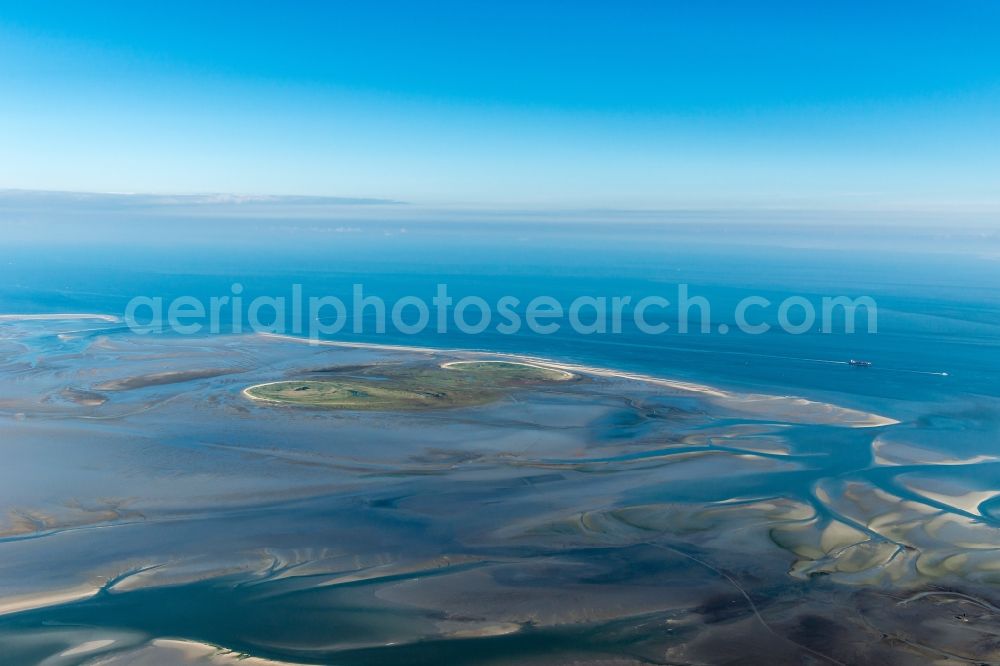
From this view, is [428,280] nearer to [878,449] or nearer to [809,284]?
[809,284]

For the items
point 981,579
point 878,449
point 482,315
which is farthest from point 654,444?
point 482,315

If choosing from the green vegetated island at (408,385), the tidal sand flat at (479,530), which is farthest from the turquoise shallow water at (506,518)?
the green vegetated island at (408,385)

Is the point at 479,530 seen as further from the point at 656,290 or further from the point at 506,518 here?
the point at 656,290

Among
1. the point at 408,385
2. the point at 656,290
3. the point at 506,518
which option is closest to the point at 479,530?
the point at 506,518

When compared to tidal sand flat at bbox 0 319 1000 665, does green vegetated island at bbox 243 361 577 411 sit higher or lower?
higher

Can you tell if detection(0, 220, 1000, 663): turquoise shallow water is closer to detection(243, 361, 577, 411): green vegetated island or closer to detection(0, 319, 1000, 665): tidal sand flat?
detection(0, 319, 1000, 665): tidal sand flat

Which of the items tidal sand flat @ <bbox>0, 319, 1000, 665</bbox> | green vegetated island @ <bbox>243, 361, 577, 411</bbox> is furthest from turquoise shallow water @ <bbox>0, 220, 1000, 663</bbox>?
green vegetated island @ <bbox>243, 361, 577, 411</bbox>
